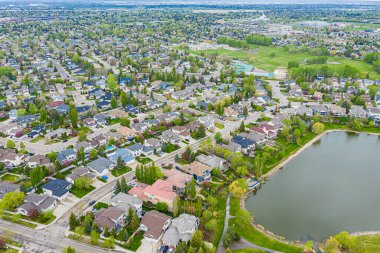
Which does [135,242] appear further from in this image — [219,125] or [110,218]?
[219,125]

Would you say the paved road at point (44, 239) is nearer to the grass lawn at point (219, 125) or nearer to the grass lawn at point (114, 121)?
the grass lawn at point (114, 121)

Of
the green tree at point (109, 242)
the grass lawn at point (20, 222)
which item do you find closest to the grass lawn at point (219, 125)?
the green tree at point (109, 242)

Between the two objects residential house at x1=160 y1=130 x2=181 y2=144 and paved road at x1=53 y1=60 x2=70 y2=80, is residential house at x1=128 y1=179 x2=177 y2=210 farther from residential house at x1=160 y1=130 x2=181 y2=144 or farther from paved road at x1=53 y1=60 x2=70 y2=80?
paved road at x1=53 y1=60 x2=70 y2=80

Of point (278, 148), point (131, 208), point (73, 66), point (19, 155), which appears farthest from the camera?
point (73, 66)

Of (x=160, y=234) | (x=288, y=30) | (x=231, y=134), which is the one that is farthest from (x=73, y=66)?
(x=288, y=30)

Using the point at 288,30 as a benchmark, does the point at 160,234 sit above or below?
below

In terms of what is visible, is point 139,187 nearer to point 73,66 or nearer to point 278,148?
point 278,148
